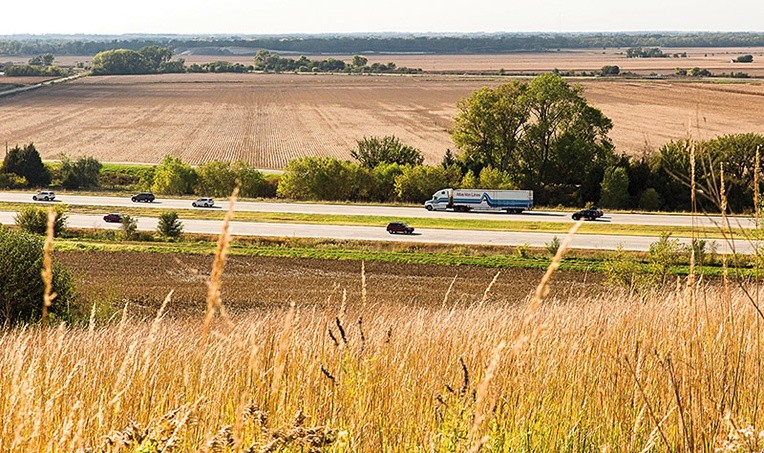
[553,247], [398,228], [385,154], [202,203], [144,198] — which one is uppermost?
[385,154]

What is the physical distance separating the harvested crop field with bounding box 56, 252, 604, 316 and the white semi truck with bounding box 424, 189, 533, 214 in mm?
19338

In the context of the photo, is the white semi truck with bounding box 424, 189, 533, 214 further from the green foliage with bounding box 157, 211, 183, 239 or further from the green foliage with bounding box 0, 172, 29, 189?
the green foliage with bounding box 0, 172, 29, 189

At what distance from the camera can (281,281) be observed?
39.4 metres

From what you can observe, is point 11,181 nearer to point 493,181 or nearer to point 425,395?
point 493,181

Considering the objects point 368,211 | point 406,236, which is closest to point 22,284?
point 406,236

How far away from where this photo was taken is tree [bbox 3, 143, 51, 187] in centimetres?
7781

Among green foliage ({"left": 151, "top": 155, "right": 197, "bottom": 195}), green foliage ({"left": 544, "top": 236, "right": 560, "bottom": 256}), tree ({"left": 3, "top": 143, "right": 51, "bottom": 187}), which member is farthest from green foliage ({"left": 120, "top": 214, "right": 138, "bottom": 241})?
tree ({"left": 3, "top": 143, "right": 51, "bottom": 187})

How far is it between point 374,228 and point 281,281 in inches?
635

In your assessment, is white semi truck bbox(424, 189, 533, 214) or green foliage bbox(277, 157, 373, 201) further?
green foliage bbox(277, 157, 373, 201)

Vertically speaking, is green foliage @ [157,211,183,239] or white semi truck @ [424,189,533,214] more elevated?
green foliage @ [157,211,183,239]

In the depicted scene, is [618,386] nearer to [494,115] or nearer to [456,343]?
[456,343]

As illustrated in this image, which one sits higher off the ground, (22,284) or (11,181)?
(22,284)

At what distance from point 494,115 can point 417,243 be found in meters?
25.4

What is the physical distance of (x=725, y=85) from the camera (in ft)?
567
